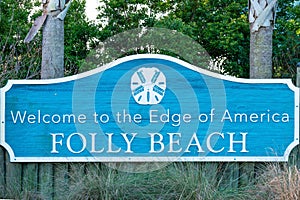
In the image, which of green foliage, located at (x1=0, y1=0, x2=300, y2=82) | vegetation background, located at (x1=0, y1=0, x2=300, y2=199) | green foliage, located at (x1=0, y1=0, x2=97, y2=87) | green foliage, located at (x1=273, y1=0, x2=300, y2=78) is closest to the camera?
vegetation background, located at (x1=0, y1=0, x2=300, y2=199)

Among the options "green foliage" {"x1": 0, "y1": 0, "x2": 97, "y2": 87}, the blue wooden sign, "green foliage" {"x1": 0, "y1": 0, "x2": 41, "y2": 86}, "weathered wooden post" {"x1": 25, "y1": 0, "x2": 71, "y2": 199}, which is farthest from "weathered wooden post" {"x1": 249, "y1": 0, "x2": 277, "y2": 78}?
"green foliage" {"x1": 0, "y1": 0, "x2": 97, "y2": 87}

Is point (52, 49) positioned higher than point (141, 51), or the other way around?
point (141, 51)

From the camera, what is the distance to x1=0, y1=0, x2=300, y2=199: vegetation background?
6098 millimetres

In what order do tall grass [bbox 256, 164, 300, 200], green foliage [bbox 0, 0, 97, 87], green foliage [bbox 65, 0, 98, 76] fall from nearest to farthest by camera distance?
tall grass [bbox 256, 164, 300, 200], green foliage [bbox 0, 0, 97, 87], green foliage [bbox 65, 0, 98, 76]

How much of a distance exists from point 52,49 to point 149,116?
166 centimetres

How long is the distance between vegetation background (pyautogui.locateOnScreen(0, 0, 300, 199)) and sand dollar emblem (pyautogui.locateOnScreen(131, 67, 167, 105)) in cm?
83

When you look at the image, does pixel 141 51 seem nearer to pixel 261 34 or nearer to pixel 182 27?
pixel 182 27

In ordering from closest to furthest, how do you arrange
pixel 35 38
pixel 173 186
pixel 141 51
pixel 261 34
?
pixel 173 186
pixel 261 34
pixel 141 51
pixel 35 38

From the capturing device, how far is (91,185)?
20.1ft

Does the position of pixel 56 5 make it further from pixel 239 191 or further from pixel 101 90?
pixel 239 191

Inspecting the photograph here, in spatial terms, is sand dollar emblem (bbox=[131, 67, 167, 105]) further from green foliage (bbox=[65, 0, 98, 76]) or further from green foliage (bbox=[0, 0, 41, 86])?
green foliage (bbox=[65, 0, 98, 76])

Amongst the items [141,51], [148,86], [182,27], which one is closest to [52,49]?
[148,86]

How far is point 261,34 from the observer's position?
7.55 m

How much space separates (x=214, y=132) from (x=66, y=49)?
6.52m
